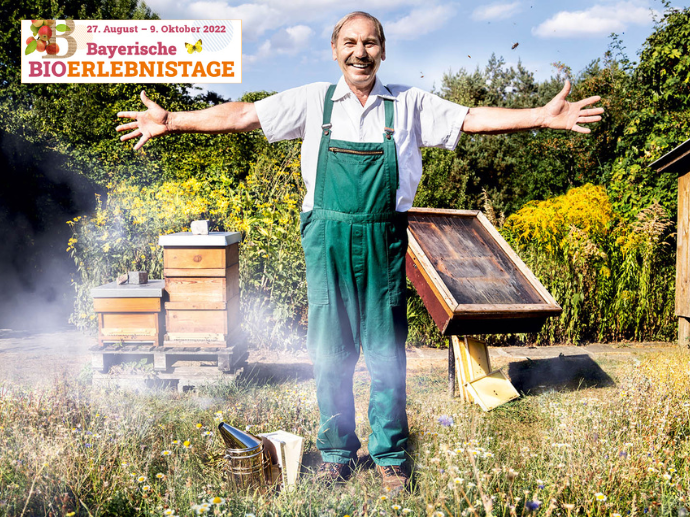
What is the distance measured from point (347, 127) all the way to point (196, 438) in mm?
1948

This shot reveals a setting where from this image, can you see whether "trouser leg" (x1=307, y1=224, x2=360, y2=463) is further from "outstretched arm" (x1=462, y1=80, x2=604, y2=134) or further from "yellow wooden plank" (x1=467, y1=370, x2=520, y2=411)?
"yellow wooden plank" (x1=467, y1=370, x2=520, y2=411)

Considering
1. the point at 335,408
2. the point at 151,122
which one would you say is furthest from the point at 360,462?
the point at 151,122

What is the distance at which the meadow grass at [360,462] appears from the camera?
2391 mm

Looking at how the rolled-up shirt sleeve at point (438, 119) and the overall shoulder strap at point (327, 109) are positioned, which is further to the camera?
the rolled-up shirt sleeve at point (438, 119)

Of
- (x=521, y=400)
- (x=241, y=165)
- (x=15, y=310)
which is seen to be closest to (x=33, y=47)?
(x=241, y=165)

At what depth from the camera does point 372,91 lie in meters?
2.85

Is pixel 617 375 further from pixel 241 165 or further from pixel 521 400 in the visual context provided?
pixel 241 165

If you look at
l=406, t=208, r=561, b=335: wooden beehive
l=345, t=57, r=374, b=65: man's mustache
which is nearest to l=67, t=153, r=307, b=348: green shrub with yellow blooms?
l=406, t=208, r=561, b=335: wooden beehive

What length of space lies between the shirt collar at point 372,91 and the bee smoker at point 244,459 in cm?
172

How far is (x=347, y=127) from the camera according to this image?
9.04ft

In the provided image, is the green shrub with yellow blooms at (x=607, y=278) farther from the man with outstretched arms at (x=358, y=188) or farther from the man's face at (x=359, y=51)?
the man's face at (x=359, y=51)

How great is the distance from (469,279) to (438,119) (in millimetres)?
1322

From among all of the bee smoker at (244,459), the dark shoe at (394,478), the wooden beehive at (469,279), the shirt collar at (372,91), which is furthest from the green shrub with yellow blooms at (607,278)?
the bee smoker at (244,459)

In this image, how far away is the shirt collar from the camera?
2805 millimetres
